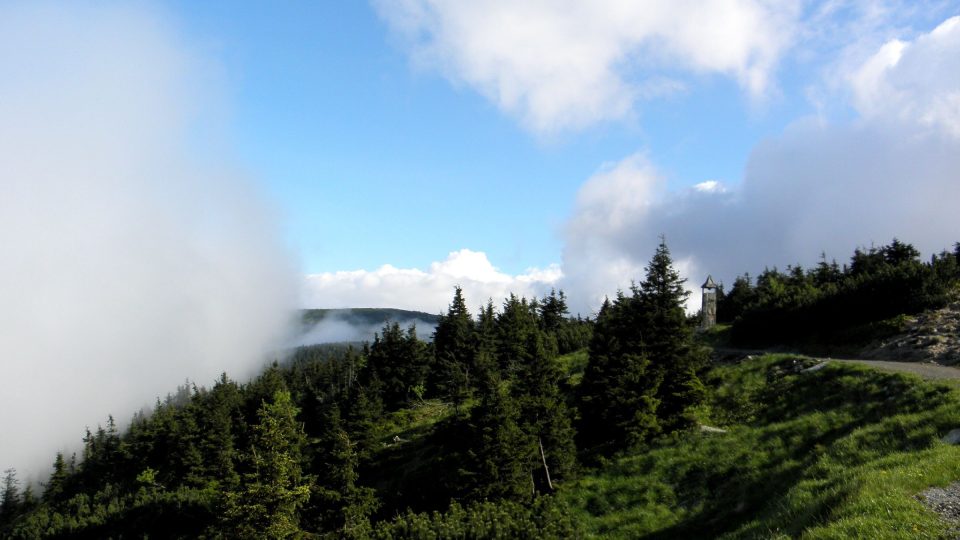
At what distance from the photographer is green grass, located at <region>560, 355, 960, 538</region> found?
46.5ft

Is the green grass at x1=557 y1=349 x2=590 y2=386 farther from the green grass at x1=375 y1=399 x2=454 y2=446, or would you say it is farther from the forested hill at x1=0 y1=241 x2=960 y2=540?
the green grass at x1=375 y1=399 x2=454 y2=446

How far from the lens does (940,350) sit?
112 ft

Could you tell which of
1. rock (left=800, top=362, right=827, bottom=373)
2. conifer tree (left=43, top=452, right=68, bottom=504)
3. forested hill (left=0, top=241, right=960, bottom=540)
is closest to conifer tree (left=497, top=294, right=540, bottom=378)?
forested hill (left=0, top=241, right=960, bottom=540)

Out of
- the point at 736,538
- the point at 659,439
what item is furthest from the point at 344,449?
the point at 736,538

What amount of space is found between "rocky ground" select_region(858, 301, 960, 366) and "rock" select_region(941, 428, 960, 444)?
53.6 ft

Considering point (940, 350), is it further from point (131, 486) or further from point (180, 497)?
point (131, 486)

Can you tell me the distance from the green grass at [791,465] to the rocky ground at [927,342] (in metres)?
5.97

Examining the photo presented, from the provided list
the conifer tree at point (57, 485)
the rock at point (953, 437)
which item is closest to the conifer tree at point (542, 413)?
the rock at point (953, 437)

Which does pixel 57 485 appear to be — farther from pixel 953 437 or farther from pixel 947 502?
pixel 947 502

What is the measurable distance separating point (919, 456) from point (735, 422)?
17.6 metres

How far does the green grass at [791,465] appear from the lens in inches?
558

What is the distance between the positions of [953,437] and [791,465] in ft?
20.9

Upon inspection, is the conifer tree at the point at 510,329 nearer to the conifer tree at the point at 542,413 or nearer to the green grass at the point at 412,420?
the green grass at the point at 412,420

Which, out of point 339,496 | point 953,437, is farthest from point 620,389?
point 339,496
